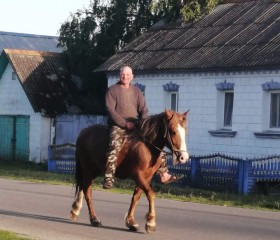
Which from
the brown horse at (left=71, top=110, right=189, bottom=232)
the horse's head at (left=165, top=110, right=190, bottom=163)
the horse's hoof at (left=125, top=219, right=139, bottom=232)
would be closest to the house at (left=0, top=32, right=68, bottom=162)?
the brown horse at (left=71, top=110, right=189, bottom=232)

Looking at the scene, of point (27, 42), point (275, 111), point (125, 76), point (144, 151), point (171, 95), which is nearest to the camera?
point (144, 151)

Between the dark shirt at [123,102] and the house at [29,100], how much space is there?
23.0 m

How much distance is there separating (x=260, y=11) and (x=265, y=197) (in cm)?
1096

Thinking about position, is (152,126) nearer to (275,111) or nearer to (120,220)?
(120,220)

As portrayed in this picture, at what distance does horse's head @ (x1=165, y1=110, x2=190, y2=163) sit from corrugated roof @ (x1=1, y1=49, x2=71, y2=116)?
78.8 ft

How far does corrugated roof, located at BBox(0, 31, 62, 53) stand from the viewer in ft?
172

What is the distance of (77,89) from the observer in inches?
1508

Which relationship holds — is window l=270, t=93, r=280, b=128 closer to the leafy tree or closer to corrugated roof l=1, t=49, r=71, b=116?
the leafy tree

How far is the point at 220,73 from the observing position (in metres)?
28.5

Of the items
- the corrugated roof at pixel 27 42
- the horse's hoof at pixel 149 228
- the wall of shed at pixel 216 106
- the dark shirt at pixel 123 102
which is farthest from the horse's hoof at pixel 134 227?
the corrugated roof at pixel 27 42

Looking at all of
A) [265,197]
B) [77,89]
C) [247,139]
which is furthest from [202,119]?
[77,89]

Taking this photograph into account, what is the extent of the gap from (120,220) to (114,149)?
2.13 metres

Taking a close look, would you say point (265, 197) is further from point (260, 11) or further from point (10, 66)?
point (10, 66)

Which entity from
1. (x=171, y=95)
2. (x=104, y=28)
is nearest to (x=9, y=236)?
(x=171, y=95)
